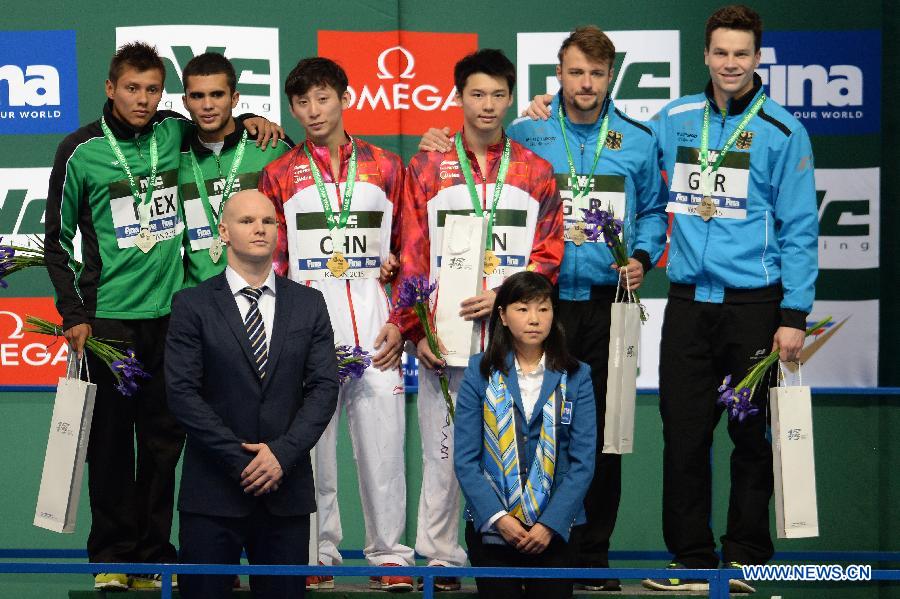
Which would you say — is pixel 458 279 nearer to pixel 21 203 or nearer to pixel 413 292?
pixel 413 292

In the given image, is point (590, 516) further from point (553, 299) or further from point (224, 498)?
point (224, 498)

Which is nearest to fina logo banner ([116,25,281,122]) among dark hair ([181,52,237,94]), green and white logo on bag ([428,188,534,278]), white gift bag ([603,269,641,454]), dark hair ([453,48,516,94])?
dark hair ([181,52,237,94])

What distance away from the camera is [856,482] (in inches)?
251

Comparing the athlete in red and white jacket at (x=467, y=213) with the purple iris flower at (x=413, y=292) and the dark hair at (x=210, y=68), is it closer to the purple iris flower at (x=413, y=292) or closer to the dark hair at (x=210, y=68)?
the purple iris flower at (x=413, y=292)

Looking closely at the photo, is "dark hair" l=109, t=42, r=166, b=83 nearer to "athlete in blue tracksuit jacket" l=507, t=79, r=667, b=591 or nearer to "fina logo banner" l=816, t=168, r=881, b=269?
"athlete in blue tracksuit jacket" l=507, t=79, r=667, b=591

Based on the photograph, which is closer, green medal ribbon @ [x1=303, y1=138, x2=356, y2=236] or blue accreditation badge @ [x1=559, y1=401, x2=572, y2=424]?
blue accreditation badge @ [x1=559, y1=401, x2=572, y2=424]

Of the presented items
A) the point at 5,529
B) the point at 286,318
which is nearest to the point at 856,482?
the point at 286,318

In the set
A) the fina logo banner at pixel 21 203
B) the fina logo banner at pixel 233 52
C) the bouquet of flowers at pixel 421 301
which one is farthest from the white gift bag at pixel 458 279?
the fina logo banner at pixel 21 203

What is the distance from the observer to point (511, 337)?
13.4 ft

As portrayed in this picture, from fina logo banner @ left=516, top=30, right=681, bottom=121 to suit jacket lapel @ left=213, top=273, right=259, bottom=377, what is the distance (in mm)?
2718

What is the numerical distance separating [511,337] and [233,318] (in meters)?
0.84

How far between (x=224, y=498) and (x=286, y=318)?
552 millimetres

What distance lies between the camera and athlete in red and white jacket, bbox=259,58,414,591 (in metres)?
4.46

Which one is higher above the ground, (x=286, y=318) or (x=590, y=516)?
(x=286, y=318)
